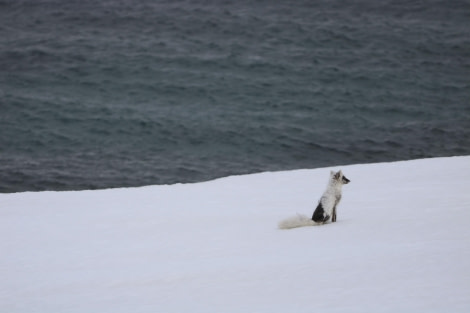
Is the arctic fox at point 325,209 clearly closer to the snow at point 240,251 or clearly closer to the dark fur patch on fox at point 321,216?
the dark fur patch on fox at point 321,216

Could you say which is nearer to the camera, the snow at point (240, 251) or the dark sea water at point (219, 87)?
the snow at point (240, 251)

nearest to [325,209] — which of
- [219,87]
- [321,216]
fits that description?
[321,216]

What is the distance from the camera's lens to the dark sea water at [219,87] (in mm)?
23531

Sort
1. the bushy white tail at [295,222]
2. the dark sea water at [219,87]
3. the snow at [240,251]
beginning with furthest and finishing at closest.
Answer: the dark sea water at [219,87] < the bushy white tail at [295,222] < the snow at [240,251]

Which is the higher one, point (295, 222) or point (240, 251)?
point (295, 222)

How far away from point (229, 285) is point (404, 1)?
37.0 m

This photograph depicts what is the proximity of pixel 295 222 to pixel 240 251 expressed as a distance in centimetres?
135

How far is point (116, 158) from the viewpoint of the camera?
2344cm

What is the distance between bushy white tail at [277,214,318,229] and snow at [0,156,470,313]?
123 millimetres

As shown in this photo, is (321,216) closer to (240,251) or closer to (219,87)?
(240,251)

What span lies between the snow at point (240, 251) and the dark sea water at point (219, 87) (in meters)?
10.1

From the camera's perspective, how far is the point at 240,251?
8031mm

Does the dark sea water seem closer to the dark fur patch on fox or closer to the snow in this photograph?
the snow

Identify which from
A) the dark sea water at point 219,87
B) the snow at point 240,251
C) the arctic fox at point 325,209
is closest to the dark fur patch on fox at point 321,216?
the arctic fox at point 325,209
